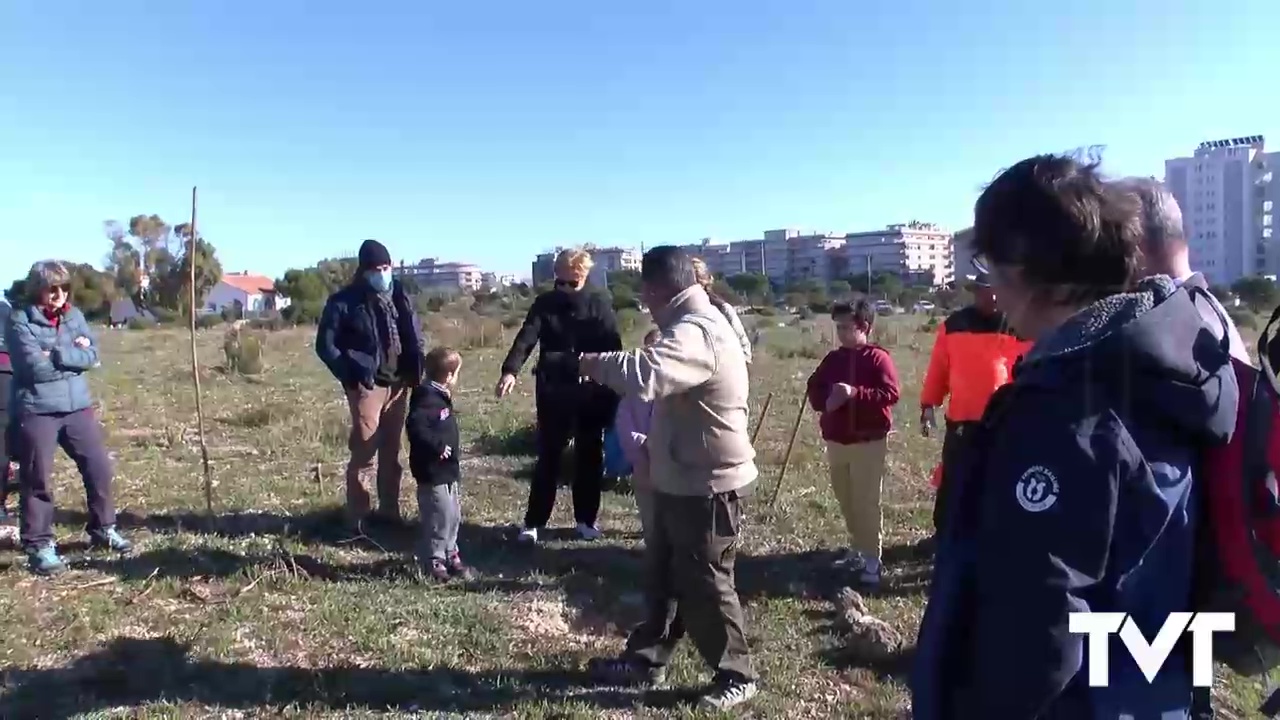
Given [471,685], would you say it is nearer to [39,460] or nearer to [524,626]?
[524,626]

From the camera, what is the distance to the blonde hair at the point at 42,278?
530cm

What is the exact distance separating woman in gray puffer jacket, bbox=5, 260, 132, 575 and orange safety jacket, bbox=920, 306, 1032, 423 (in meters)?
4.73

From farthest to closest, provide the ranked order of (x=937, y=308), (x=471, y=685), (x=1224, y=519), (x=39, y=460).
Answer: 1. (x=937, y=308)
2. (x=39, y=460)
3. (x=471, y=685)
4. (x=1224, y=519)

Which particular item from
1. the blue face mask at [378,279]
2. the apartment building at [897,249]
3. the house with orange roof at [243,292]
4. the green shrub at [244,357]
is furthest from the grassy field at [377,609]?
the apartment building at [897,249]

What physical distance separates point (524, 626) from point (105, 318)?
144ft

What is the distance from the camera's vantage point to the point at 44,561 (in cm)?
524

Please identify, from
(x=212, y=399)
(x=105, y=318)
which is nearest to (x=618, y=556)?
(x=212, y=399)

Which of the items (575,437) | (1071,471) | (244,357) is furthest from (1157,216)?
(244,357)

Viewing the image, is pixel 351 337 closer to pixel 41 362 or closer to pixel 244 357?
pixel 41 362

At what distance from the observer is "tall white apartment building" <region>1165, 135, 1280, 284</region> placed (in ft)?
176

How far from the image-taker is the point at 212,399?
41.2 ft

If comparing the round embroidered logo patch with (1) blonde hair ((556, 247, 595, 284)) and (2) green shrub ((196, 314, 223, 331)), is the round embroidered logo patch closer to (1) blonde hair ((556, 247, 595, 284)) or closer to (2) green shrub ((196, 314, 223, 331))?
(1) blonde hair ((556, 247, 595, 284))

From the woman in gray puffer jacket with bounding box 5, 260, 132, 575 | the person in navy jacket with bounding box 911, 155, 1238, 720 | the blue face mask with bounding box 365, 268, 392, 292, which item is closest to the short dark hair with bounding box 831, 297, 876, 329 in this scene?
the blue face mask with bounding box 365, 268, 392, 292

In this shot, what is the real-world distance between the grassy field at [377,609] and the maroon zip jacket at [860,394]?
886 mm
